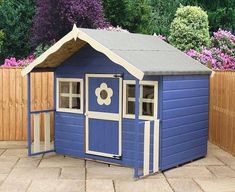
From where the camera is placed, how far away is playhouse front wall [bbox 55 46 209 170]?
9500 mm

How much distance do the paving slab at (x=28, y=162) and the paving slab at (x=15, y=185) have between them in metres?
1.22

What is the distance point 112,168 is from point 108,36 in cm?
259

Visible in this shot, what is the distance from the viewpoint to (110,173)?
927 centimetres

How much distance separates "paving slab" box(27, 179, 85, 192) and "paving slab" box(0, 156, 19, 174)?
115cm

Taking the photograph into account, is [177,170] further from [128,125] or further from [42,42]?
[42,42]

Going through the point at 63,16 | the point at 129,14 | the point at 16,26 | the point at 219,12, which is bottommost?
the point at 16,26

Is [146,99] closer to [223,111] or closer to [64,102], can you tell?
[64,102]

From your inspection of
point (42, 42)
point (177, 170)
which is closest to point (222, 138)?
point (177, 170)

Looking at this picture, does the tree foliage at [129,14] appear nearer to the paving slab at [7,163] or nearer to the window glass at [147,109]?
the paving slab at [7,163]

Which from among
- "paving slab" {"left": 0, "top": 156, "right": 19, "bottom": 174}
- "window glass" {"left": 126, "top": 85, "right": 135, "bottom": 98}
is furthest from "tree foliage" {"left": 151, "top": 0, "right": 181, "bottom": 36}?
"paving slab" {"left": 0, "top": 156, "right": 19, "bottom": 174}

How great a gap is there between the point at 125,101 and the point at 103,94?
536 millimetres

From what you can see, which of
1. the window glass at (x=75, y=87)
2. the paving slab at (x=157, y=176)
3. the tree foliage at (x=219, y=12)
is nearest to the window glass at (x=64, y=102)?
the window glass at (x=75, y=87)

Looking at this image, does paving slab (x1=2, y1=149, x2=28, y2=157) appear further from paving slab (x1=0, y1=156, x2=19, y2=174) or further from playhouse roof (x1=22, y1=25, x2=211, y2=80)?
playhouse roof (x1=22, y1=25, x2=211, y2=80)

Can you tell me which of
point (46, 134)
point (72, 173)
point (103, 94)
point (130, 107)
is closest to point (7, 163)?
point (46, 134)
